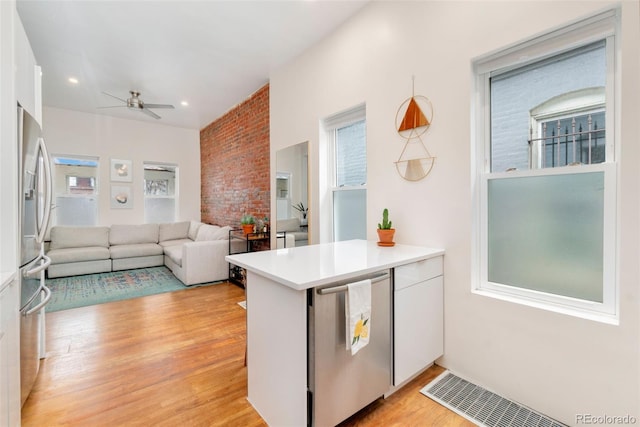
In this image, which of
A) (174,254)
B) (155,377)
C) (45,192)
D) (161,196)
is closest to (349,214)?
(155,377)

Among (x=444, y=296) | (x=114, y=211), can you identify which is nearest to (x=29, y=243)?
(x=444, y=296)

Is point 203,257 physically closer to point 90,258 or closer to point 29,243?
point 90,258

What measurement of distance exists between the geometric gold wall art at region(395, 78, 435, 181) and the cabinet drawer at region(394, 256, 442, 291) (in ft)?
2.18

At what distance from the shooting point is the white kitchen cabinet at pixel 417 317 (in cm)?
173

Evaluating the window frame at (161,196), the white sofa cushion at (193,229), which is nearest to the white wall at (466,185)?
the white sofa cushion at (193,229)

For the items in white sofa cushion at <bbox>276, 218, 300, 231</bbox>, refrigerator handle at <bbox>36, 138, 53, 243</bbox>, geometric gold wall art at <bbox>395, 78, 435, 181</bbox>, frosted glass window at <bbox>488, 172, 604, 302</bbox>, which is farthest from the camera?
white sofa cushion at <bbox>276, 218, 300, 231</bbox>

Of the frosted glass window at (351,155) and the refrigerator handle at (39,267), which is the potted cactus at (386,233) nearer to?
the frosted glass window at (351,155)

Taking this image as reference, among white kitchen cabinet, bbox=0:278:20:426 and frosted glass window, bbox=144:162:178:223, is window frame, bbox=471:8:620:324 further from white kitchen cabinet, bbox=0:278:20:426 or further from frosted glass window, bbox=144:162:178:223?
frosted glass window, bbox=144:162:178:223

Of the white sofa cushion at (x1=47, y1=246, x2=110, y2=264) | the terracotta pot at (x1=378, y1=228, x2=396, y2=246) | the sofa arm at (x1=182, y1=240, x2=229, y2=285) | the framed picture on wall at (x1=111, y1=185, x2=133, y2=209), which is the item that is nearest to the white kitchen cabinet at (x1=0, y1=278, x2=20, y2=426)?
the terracotta pot at (x1=378, y1=228, x2=396, y2=246)

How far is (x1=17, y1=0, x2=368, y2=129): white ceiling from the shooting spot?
2596 millimetres

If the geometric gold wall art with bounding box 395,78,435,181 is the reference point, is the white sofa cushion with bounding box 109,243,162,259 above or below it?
below

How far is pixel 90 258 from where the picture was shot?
4793 millimetres

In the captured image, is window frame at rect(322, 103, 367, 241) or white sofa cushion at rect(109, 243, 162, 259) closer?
window frame at rect(322, 103, 367, 241)

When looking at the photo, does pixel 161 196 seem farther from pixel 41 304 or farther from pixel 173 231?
pixel 41 304
